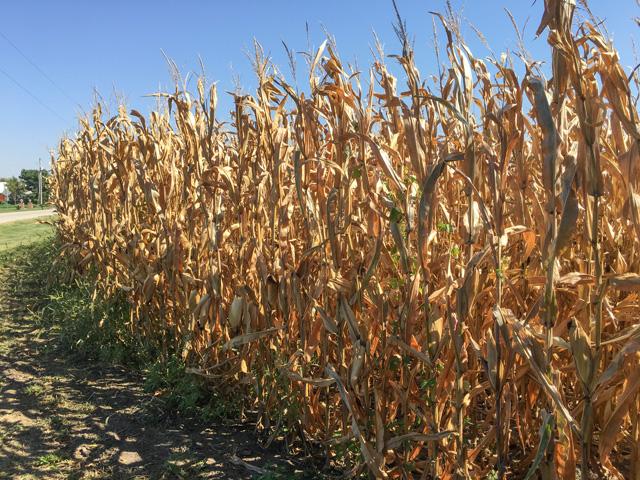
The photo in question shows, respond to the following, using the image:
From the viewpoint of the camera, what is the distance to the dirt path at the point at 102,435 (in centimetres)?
281

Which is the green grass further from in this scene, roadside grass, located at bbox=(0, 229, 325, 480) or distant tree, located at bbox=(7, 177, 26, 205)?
distant tree, located at bbox=(7, 177, 26, 205)

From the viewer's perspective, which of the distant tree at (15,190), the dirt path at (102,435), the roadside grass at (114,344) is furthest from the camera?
the distant tree at (15,190)

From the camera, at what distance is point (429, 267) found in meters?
2.17

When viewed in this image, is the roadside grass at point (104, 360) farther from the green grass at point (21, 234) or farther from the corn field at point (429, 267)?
the green grass at point (21, 234)

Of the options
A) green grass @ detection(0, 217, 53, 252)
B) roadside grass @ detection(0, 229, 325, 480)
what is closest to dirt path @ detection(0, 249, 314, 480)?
roadside grass @ detection(0, 229, 325, 480)

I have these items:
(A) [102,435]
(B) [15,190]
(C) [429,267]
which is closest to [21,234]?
(A) [102,435]

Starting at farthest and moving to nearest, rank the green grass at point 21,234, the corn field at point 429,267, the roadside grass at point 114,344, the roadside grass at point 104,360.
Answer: the green grass at point 21,234
the roadside grass at point 114,344
the roadside grass at point 104,360
the corn field at point 429,267

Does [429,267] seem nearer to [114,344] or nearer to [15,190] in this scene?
[114,344]

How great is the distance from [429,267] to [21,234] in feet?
53.6

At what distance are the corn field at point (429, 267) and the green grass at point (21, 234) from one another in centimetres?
986

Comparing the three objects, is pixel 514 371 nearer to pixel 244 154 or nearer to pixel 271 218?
pixel 271 218

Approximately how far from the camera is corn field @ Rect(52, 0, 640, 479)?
1.62 metres

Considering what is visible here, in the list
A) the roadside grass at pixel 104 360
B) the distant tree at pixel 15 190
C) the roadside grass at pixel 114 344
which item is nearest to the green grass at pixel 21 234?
the roadside grass at pixel 114 344

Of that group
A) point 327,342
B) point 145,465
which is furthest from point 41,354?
point 327,342
